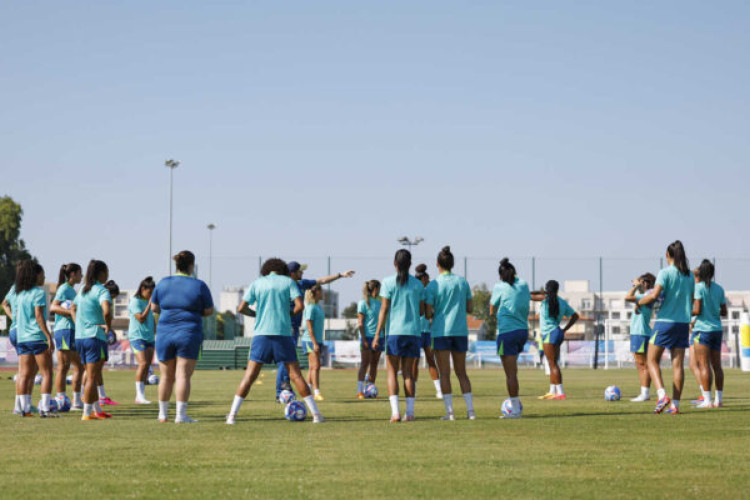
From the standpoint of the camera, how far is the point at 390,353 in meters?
13.3

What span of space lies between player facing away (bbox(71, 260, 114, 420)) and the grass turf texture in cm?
84

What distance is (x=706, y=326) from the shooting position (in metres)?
15.6

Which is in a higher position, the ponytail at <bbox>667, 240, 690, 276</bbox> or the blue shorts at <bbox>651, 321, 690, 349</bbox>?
the ponytail at <bbox>667, 240, 690, 276</bbox>

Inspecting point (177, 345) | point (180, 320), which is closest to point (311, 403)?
point (177, 345)

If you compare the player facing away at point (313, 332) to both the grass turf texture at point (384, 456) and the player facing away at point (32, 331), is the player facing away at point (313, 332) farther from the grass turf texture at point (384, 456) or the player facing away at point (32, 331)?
the player facing away at point (32, 331)

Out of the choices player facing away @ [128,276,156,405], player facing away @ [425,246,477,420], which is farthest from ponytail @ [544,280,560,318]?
player facing away @ [128,276,156,405]

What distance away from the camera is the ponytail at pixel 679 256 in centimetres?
1402

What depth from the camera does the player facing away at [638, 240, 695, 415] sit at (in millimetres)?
14164

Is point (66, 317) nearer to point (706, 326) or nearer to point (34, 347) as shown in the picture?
point (34, 347)

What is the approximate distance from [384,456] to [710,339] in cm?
828

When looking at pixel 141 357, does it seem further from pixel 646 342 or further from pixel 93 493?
pixel 93 493

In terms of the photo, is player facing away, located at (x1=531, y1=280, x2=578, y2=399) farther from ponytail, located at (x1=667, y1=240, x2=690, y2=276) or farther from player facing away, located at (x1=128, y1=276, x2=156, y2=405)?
player facing away, located at (x1=128, y1=276, x2=156, y2=405)

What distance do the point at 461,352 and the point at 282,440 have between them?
11.9 ft

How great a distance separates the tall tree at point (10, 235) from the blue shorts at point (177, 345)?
67.9 m
